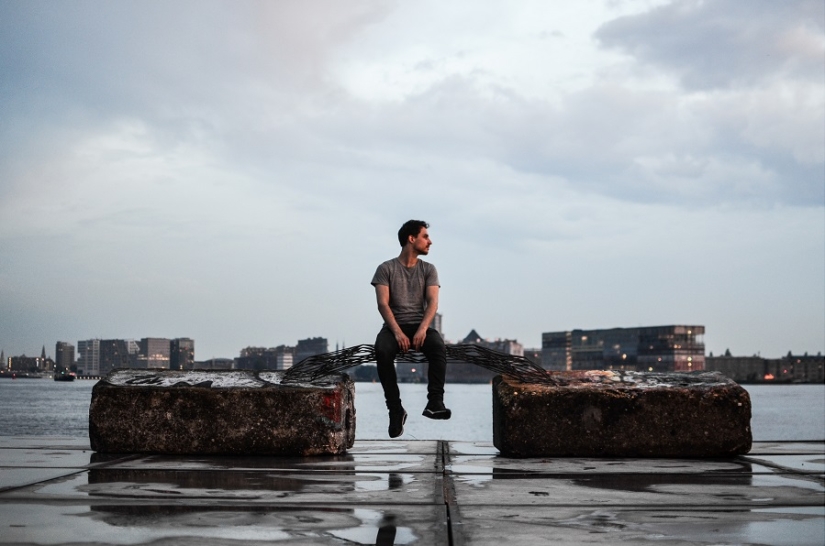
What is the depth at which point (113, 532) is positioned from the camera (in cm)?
340

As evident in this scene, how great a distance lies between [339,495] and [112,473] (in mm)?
1873

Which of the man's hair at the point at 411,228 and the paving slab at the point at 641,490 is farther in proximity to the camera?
the man's hair at the point at 411,228

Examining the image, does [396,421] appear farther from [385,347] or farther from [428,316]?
[428,316]

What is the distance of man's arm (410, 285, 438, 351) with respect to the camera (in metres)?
7.26

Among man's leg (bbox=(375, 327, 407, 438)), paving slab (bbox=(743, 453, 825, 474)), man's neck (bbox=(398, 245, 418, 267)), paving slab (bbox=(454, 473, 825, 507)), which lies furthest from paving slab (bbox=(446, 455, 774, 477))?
man's neck (bbox=(398, 245, 418, 267))

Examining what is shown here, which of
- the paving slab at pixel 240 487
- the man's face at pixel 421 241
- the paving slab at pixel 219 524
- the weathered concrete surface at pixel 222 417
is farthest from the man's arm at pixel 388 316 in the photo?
the paving slab at pixel 219 524

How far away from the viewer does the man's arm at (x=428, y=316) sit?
7262 mm

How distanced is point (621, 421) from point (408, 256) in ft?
7.55

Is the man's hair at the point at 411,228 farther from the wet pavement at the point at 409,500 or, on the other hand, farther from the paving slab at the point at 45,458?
the paving slab at the point at 45,458

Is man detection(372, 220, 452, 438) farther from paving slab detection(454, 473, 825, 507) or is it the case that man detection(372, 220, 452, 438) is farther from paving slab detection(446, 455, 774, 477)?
paving slab detection(454, 473, 825, 507)

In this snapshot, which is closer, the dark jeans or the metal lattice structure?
the dark jeans

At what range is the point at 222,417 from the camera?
7.36m

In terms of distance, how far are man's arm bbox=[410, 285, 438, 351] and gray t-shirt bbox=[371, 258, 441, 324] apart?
0.07 m

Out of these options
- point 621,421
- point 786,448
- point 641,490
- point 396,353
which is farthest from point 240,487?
point 786,448
